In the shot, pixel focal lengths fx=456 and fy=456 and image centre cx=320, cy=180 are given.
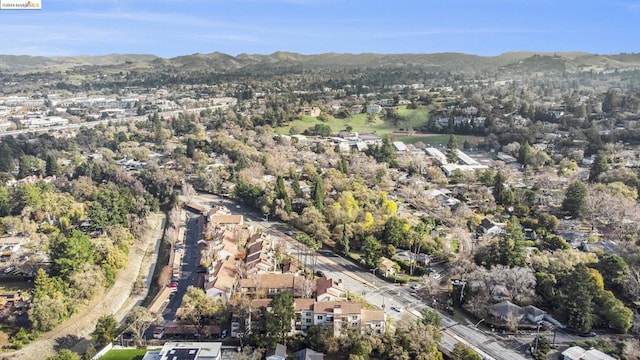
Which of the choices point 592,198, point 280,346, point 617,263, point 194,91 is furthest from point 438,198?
point 194,91

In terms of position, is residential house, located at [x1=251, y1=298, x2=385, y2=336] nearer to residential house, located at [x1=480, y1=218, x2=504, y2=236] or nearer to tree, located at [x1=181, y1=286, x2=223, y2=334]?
tree, located at [x1=181, y1=286, x2=223, y2=334]

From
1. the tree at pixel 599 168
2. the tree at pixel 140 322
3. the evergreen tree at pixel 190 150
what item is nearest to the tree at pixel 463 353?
the tree at pixel 140 322

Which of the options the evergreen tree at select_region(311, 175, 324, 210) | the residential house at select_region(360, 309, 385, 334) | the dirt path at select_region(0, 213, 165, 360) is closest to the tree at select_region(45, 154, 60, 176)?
the dirt path at select_region(0, 213, 165, 360)

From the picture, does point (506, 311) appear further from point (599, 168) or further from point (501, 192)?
point (599, 168)

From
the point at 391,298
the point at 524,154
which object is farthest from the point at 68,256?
the point at 524,154

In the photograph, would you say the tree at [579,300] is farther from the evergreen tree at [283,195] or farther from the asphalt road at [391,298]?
the evergreen tree at [283,195]
